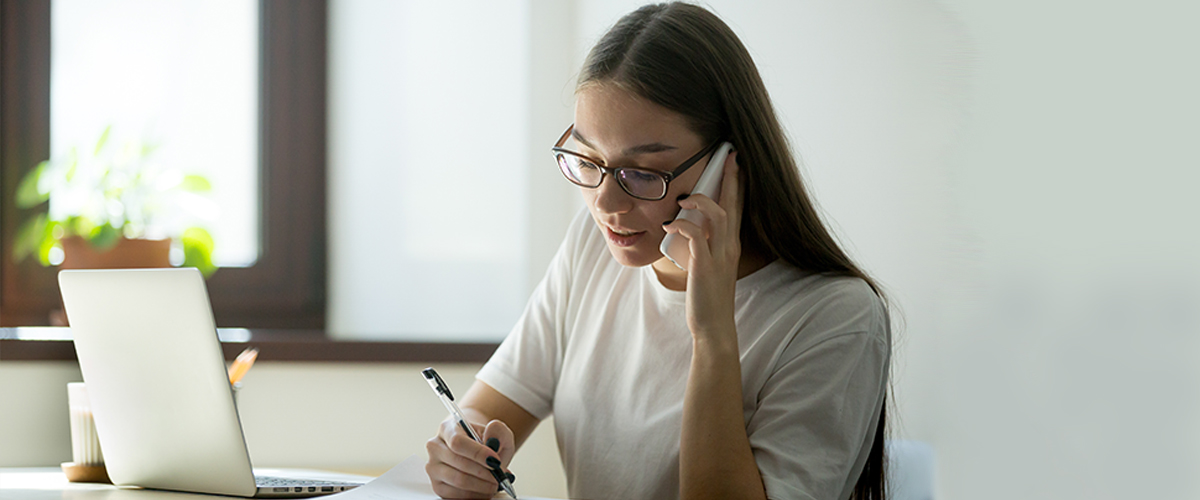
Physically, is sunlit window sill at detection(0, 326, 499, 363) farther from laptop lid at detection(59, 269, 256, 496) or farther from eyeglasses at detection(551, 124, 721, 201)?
eyeglasses at detection(551, 124, 721, 201)

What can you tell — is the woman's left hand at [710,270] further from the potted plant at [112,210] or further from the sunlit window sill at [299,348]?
the potted plant at [112,210]

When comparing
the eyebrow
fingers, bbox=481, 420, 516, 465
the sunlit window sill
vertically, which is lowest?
the sunlit window sill

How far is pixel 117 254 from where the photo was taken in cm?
194

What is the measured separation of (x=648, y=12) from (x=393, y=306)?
128cm

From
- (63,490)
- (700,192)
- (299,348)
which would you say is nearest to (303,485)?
(63,490)

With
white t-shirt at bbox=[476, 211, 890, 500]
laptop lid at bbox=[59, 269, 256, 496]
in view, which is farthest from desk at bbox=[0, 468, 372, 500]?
white t-shirt at bbox=[476, 211, 890, 500]

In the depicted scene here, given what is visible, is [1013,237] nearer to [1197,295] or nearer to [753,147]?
[1197,295]

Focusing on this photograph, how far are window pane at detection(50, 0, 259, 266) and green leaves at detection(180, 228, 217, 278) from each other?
102 mm

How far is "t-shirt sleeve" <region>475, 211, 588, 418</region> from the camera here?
127cm

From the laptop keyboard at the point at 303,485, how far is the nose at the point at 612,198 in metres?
0.43

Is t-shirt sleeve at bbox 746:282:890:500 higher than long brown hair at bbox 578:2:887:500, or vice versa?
long brown hair at bbox 578:2:887:500

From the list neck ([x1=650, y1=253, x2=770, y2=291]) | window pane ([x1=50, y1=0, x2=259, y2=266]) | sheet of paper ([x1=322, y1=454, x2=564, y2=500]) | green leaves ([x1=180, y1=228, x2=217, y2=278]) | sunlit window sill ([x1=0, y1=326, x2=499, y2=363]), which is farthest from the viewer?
window pane ([x1=50, y1=0, x2=259, y2=266])

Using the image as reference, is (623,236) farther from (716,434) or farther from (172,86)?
(172,86)

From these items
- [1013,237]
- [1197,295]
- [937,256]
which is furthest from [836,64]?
[1197,295]
